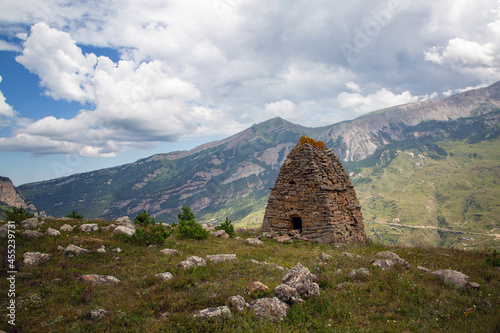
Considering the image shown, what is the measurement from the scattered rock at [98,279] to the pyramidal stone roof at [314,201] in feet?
42.1

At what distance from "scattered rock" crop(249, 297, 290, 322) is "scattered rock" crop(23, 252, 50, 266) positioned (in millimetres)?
8650

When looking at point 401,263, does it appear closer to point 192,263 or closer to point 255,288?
point 255,288

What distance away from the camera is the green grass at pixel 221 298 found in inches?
233

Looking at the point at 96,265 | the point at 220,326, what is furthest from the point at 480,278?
the point at 96,265

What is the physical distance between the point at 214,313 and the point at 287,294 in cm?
219

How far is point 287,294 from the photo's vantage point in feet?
22.6

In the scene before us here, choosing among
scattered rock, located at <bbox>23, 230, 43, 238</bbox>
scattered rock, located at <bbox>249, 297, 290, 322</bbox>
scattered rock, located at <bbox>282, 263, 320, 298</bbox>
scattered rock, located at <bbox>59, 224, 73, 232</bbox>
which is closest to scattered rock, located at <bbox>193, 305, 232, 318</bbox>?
scattered rock, located at <bbox>249, 297, 290, 322</bbox>

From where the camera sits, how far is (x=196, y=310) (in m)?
6.47

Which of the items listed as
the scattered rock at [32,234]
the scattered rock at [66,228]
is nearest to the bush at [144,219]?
the scattered rock at [66,228]

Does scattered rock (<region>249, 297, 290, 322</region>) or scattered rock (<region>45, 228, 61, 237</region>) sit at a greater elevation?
scattered rock (<region>45, 228, 61, 237</region>)

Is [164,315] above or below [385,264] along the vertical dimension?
above

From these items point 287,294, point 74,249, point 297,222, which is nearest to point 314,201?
point 297,222

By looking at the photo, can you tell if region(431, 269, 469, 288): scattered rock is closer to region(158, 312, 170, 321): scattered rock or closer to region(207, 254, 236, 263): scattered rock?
region(207, 254, 236, 263): scattered rock

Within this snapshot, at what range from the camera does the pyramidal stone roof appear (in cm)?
1764
